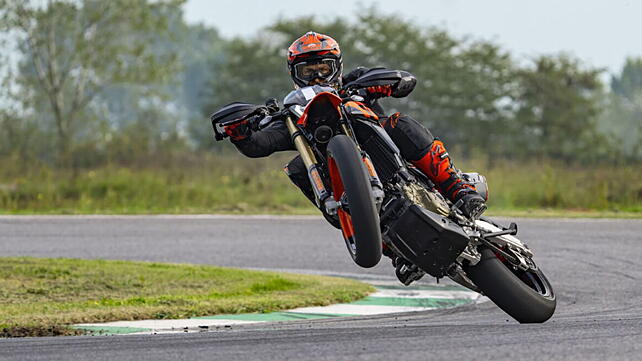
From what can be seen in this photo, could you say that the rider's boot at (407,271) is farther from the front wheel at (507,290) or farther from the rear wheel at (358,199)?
the rear wheel at (358,199)

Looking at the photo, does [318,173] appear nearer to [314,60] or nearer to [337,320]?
[314,60]

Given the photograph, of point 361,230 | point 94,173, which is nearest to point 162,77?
point 94,173

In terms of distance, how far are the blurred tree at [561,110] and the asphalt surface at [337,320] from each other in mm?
24078

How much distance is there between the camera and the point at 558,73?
40781 millimetres

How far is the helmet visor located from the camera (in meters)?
7.66

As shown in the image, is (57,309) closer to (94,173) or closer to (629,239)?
(629,239)

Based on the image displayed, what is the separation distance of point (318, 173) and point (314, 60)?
0.90 metres

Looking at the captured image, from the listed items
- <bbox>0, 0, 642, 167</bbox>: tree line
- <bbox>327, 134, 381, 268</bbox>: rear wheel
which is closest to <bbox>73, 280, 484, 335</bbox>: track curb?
<bbox>327, 134, 381, 268</bbox>: rear wheel

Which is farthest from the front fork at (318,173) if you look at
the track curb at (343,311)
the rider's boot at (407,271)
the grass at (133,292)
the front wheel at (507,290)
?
the grass at (133,292)

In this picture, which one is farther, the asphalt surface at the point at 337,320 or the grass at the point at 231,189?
the grass at the point at 231,189

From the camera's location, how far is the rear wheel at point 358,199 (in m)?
6.74

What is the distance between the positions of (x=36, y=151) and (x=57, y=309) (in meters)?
22.3

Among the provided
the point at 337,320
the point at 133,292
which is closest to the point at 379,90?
the point at 337,320

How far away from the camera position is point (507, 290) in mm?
7238
